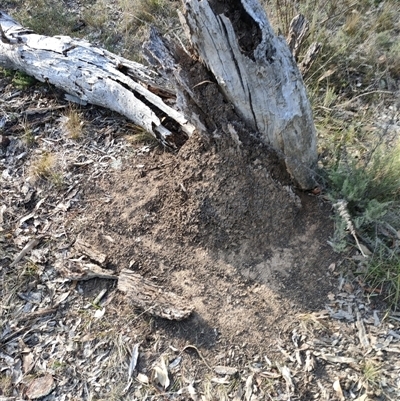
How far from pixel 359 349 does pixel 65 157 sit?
2.75 metres

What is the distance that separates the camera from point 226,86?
2.30 m

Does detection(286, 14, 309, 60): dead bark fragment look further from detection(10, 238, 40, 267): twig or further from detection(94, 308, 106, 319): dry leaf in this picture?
detection(10, 238, 40, 267): twig

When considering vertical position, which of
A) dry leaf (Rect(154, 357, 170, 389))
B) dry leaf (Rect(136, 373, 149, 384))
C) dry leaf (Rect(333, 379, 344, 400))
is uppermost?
dry leaf (Rect(333, 379, 344, 400))

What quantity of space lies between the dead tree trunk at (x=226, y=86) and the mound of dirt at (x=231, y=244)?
0.18 meters

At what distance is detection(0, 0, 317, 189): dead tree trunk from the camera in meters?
2.04

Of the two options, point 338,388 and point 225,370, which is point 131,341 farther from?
point 338,388

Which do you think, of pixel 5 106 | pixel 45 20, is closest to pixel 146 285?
pixel 5 106

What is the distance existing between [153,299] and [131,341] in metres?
0.30

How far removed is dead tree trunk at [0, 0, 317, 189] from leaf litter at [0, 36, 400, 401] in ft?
1.91

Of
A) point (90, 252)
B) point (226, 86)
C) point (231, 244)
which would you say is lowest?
point (90, 252)

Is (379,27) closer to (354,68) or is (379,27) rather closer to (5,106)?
(354,68)

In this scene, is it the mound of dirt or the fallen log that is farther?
the fallen log

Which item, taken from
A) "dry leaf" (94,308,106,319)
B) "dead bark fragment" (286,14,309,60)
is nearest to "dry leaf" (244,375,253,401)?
"dry leaf" (94,308,106,319)

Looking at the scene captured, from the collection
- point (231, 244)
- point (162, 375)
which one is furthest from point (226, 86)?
point (162, 375)
